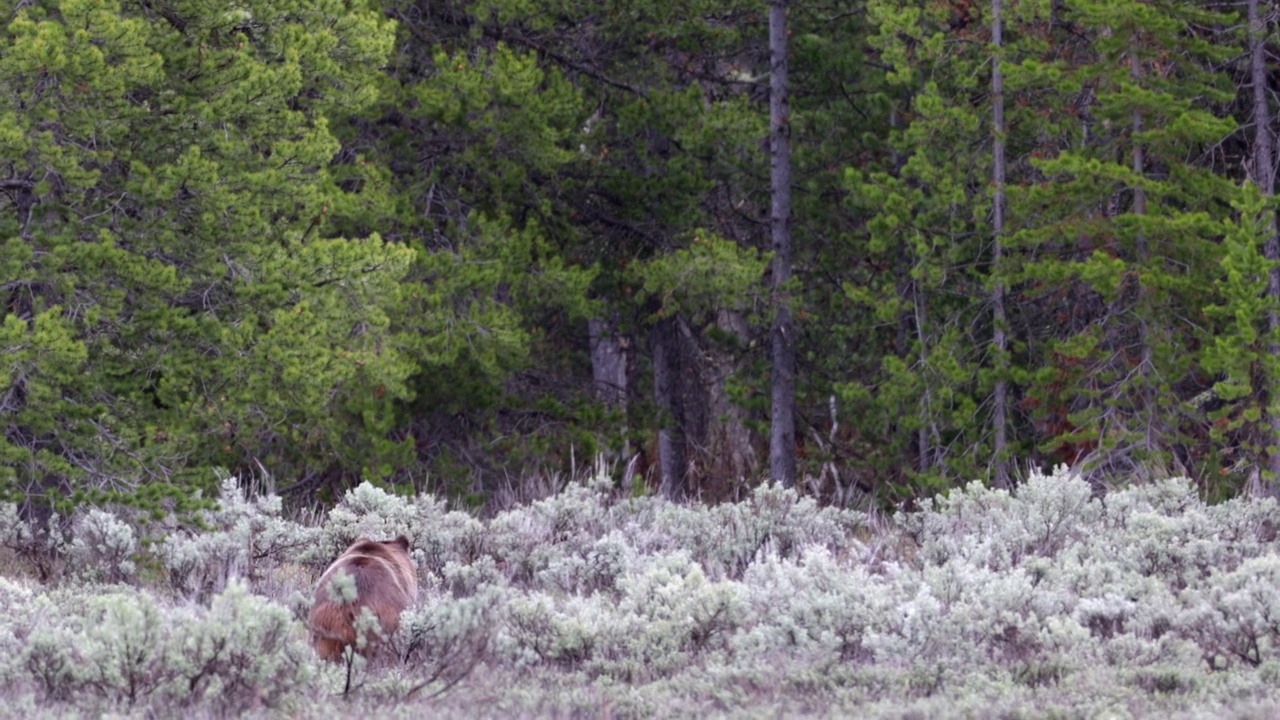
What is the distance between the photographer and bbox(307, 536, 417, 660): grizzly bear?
6.73m

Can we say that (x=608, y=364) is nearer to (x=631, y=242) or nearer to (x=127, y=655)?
(x=631, y=242)

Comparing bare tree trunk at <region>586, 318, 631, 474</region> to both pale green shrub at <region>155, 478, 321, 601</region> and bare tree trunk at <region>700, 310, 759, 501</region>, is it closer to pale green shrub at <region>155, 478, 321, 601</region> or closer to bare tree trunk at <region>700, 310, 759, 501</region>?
bare tree trunk at <region>700, 310, 759, 501</region>

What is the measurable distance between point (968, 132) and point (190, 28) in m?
8.44

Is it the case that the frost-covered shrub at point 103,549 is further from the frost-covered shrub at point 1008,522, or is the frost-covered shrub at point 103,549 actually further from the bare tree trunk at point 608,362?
the bare tree trunk at point 608,362

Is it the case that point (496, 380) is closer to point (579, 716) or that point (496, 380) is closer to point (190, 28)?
point (190, 28)

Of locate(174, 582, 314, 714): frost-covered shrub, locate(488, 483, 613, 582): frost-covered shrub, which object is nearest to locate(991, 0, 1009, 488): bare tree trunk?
locate(488, 483, 613, 582): frost-covered shrub

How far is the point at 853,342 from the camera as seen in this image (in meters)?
20.2

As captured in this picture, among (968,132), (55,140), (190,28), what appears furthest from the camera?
(968,132)

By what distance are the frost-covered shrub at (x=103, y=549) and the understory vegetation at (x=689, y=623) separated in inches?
0.7

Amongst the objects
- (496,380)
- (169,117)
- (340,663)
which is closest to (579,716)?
(340,663)

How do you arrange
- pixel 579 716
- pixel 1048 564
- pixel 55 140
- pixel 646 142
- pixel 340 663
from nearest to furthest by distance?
pixel 579 716 < pixel 340 663 < pixel 1048 564 < pixel 55 140 < pixel 646 142

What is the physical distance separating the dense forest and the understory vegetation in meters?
2.31

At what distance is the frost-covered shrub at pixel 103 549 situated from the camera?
356 inches

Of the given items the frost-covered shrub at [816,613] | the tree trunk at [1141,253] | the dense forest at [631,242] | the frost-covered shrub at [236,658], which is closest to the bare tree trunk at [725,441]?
the dense forest at [631,242]
